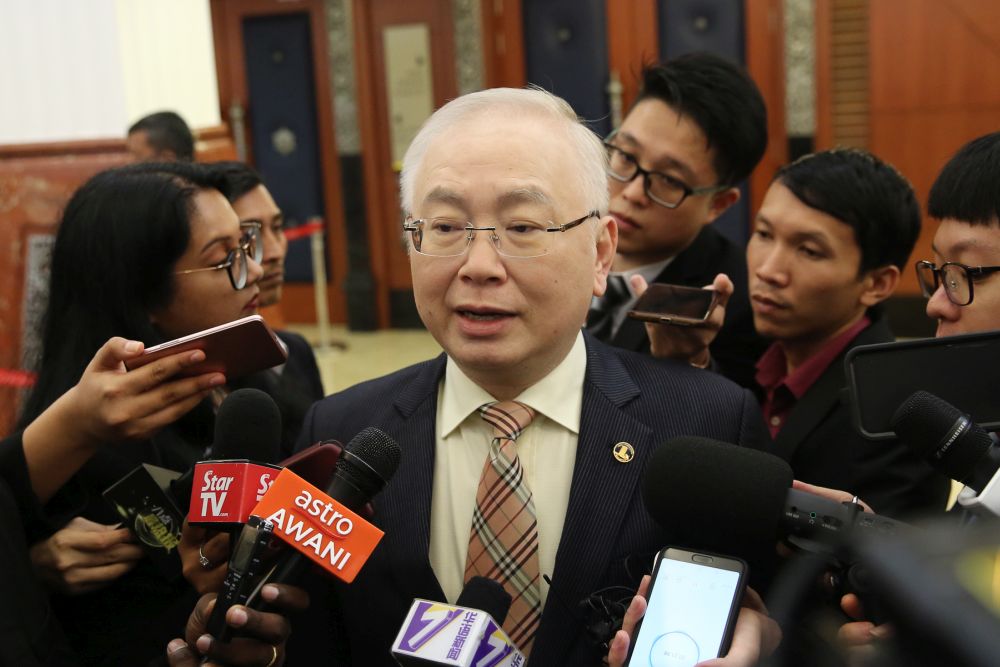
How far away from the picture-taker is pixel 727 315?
2441 mm

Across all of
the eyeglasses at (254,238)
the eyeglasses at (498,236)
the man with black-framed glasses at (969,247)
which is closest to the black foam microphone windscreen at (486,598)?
the eyeglasses at (498,236)

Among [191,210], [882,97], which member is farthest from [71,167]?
[882,97]

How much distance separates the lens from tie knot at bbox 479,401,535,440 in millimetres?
1548

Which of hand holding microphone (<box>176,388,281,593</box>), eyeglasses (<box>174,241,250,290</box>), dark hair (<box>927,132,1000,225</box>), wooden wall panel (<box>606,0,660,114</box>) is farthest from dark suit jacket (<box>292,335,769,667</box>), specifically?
wooden wall panel (<box>606,0,660,114</box>)

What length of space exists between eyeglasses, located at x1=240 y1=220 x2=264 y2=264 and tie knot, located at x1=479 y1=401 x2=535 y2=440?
1.07m

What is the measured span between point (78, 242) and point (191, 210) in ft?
0.78

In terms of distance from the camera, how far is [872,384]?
1283mm

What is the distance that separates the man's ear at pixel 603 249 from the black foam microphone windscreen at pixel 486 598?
546 mm

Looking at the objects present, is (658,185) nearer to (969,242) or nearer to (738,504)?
(969,242)

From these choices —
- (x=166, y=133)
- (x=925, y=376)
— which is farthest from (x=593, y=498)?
(x=166, y=133)

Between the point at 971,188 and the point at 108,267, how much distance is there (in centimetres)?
161

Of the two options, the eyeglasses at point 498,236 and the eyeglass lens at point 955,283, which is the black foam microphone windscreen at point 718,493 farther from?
the eyeglass lens at point 955,283

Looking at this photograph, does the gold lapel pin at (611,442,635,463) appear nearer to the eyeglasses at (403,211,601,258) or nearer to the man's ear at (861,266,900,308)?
the eyeglasses at (403,211,601,258)

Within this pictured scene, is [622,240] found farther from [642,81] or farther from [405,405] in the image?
[405,405]
